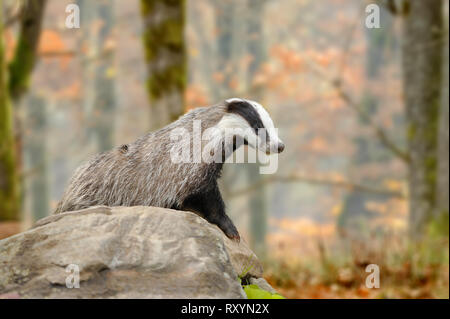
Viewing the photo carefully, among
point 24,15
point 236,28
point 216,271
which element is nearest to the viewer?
point 216,271

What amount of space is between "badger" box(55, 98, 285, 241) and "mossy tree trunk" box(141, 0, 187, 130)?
3969 mm

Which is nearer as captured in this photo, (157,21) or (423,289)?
(423,289)

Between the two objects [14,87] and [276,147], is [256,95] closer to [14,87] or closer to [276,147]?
[14,87]

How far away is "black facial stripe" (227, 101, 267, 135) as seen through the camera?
4.31 metres

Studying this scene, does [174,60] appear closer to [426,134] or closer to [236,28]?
[426,134]

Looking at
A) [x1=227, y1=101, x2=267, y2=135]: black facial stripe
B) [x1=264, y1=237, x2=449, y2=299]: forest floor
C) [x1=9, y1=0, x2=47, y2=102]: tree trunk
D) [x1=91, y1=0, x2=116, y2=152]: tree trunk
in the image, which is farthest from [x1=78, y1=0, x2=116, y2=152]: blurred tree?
[x1=227, y1=101, x2=267, y2=135]: black facial stripe

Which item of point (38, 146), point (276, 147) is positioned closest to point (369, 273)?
point (276, 147)

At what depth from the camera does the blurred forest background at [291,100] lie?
834cm

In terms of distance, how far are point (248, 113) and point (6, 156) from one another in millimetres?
7503

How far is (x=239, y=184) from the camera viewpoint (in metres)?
32.3

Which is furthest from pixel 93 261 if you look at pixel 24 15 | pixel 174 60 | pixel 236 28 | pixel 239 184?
pixel 239 184

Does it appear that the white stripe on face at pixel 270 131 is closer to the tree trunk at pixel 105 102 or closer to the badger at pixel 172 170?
the badger at pixel 172 170
